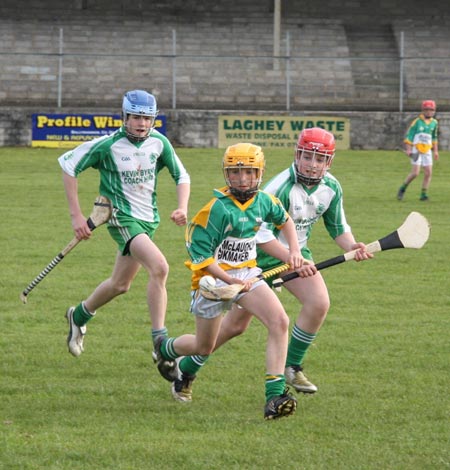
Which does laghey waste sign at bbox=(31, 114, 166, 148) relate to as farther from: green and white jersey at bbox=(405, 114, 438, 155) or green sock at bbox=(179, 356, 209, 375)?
green sock at bbox=(179, 356, 209, 375)

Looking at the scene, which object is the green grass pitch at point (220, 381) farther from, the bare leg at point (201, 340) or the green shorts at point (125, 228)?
the green shorts at point (125, 228)

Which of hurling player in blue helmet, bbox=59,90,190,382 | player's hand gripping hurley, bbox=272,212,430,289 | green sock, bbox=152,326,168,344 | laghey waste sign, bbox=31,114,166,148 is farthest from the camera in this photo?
laghey waste sign, bbox=31,114,166,148

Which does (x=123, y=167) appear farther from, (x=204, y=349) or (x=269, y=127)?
(x=269, y=127)

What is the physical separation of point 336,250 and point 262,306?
7564 millimetres

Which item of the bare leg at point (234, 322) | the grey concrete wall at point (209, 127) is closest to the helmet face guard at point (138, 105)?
the bare leg at point (234, 322)

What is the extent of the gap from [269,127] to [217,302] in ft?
73.2

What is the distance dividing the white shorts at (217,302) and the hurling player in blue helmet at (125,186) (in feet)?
4.77

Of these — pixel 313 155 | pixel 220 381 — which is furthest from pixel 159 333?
pixel 313 155

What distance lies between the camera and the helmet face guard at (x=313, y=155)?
712 centimetres

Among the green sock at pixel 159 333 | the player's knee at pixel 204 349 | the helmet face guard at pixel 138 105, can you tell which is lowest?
the green sock at pixel 159 333

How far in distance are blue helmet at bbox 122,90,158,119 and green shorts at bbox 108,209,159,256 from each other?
742mm

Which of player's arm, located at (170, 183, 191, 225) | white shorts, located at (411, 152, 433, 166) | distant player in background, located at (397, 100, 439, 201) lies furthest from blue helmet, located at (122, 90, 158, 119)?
white shorts, located at (411, 152, 433, 166)

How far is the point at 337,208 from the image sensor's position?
7.50 m

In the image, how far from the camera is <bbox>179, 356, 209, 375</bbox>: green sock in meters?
6.97
